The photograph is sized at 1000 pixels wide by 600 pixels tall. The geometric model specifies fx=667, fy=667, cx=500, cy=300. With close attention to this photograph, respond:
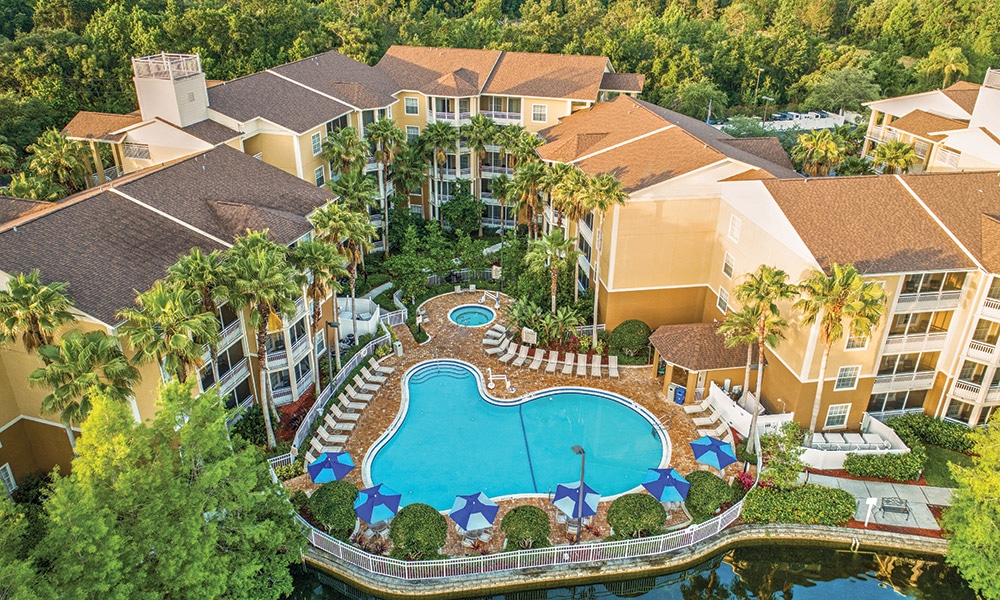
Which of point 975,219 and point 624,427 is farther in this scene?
point 624,427

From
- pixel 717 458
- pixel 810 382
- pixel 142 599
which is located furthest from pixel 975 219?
pixel 142 599

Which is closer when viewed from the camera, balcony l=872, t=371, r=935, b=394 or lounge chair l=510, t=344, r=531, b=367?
balcony l=872, t=371, r=935, b=394

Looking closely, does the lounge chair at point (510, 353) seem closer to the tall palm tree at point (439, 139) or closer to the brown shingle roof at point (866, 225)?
the brown shingle roof at point (866, 225)

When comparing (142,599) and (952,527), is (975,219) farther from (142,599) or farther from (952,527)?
(142,599)

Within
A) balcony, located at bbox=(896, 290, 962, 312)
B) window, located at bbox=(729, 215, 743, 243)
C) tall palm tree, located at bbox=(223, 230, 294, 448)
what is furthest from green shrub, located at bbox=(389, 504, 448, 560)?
balcony, located at bbox=(896, 290, 962, 312)

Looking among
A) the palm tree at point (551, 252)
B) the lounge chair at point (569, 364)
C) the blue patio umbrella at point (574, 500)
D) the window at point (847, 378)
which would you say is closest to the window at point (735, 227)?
the window at point (847, 378)

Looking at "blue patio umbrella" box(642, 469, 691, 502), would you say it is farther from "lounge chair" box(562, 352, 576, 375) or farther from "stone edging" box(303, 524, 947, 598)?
"lounge chair" box(562, 352, 576, 375)
